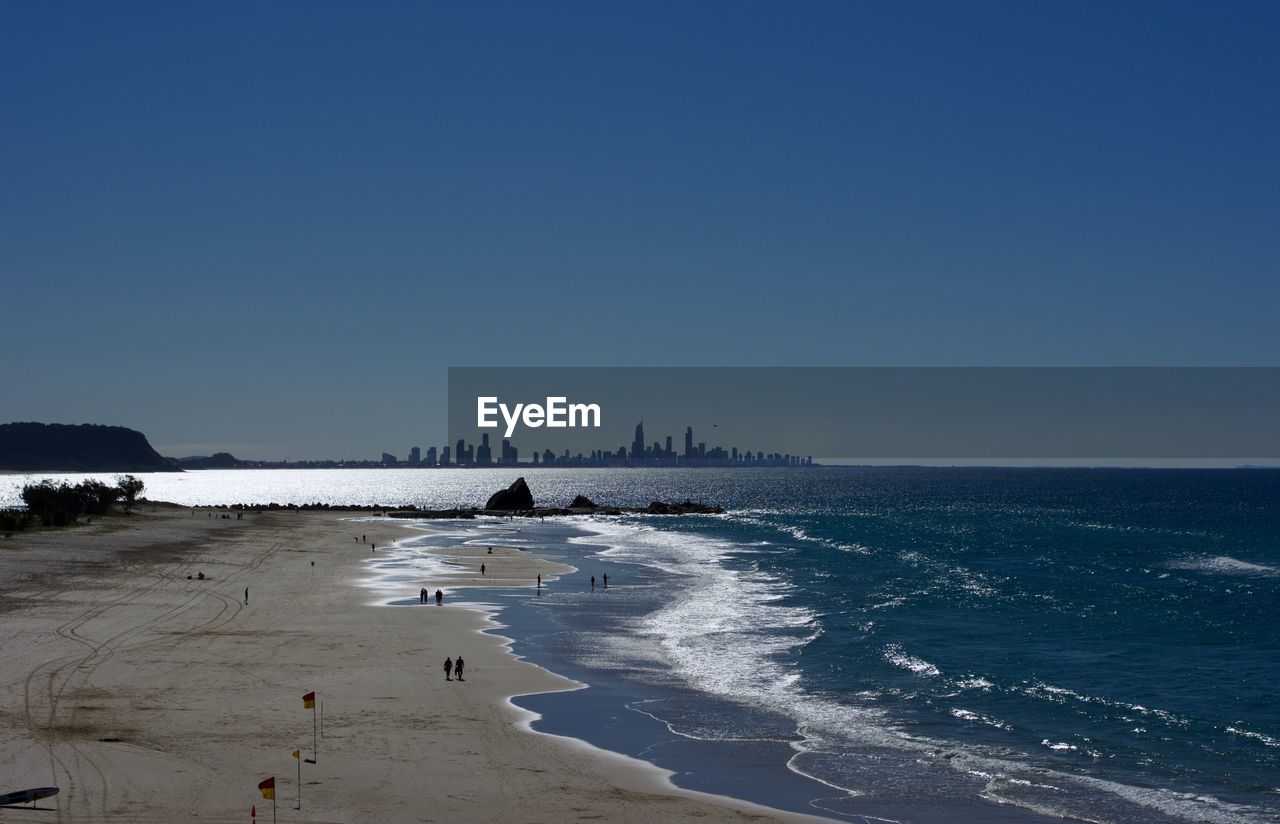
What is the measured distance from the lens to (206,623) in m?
44.4

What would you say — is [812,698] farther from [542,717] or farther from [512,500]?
[512,500]

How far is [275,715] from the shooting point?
1116 inches

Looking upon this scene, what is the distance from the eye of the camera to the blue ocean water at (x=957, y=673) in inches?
950

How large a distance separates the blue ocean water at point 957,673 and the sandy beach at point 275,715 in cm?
248

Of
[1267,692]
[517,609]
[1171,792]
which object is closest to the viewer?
[1171,792]

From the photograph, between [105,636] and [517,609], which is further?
[517,609]

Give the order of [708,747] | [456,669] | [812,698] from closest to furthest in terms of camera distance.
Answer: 1. [708,747]
2. [812,698]
3. [456,669]

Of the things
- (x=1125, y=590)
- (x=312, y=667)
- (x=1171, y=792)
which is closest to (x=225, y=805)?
(x=312, y=667)

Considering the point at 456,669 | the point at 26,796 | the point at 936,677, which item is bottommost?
the point at 936,677

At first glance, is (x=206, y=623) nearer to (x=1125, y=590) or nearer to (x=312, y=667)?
(x=312, y=667)

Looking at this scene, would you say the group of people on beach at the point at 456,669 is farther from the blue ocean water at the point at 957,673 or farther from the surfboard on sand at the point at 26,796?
the surfboard on sand at the point at 26,796

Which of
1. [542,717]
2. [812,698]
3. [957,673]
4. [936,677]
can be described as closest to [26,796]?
[542,717]

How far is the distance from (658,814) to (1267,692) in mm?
23229

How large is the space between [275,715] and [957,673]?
22501mm
